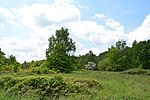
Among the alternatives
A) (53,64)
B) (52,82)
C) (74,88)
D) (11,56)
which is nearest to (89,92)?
(74,88)

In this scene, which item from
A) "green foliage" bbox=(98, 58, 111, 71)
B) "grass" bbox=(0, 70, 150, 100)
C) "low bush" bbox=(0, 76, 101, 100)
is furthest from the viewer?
"green foliage" bbox=(98, 58, 111, 71)

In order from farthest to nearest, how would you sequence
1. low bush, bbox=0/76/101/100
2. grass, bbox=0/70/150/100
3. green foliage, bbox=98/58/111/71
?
green foliage, bbox=98/58/111/71 → low bush, bbox=0/76/101/100 → grass, bbox=0/70/150/100

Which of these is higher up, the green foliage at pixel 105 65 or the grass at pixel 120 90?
the green foliage at pixel 105 65

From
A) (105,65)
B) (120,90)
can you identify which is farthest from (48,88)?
(105,65)

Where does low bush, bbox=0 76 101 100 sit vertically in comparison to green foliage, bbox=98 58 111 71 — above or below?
below

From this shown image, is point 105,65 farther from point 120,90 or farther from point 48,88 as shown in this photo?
point 48,88

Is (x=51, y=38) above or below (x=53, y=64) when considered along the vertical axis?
above

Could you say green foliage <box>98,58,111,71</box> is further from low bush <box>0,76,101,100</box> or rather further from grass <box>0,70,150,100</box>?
low bush <box>0,76,101,100</box>

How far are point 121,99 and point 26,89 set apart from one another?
19.2 ft

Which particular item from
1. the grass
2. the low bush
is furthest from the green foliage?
the low bush

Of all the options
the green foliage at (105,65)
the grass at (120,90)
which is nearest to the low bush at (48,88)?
the grass at (120,90)

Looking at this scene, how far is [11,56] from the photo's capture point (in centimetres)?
5547

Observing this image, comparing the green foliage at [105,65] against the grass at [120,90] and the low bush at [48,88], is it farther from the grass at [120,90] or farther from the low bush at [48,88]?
the low bush at [48,88]

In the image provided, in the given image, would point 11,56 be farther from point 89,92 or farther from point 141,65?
point 89,92
